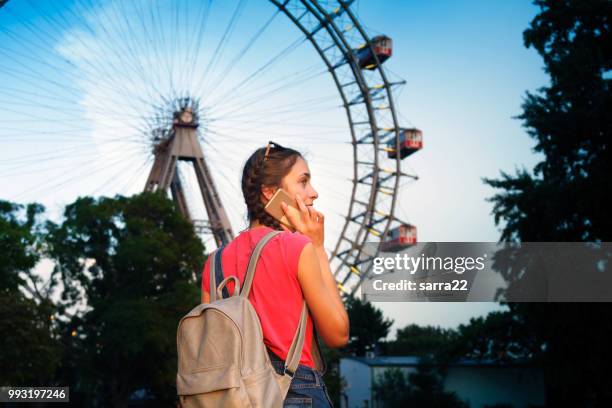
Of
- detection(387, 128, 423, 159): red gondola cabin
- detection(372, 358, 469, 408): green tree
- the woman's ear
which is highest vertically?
detection(387, 128, 423, 159): red gondola cabin

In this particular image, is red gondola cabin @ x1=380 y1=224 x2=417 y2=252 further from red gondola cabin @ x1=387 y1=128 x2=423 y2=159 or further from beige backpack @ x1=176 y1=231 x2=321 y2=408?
beige backpack @ x1=176 y1=231 x2=321 y2=408

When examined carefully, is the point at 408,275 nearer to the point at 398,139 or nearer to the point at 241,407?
the point at 241,407

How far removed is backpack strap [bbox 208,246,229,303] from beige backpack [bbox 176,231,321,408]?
0.16 metres

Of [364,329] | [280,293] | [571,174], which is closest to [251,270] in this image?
[280,293]

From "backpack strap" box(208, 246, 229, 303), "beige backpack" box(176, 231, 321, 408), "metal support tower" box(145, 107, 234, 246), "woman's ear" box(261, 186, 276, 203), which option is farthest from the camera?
"metal support tower" box(145, 107, 234, 246)

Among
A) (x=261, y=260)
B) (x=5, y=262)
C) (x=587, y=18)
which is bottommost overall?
(x=261, y=260)

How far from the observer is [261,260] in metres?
2.27

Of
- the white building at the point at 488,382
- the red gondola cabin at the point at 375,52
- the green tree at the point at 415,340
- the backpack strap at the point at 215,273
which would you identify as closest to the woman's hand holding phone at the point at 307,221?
the backpack strap at the point at 215,273

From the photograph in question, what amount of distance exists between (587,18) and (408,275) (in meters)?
13.0

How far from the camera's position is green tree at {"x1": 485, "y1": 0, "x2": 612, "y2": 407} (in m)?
17.7

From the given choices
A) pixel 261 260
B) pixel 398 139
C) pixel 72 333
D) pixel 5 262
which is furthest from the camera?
pixel 398 139

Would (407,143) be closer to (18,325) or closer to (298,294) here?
(18,325)

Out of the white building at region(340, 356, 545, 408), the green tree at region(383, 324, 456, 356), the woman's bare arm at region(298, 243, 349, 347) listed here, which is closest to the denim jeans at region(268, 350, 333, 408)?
the woman's bare arm at region(298, 243, 349, 347)

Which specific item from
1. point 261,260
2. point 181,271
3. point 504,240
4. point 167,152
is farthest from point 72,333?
point 261,260
